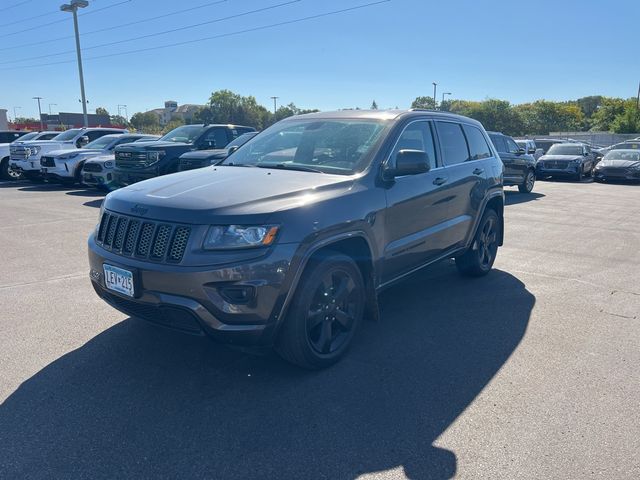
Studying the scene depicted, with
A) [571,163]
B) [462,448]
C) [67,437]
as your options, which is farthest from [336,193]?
[571,163]

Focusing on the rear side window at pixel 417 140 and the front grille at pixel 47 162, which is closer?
the rear side window at pixel 417 140

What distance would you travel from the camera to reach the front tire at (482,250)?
19.3ft

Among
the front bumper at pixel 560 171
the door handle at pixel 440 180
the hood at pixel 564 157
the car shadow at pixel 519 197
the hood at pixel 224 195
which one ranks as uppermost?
the hood at pixel 224 195

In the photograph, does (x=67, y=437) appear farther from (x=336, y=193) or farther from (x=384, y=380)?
(x=336, y=193)

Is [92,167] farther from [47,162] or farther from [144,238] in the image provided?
[144,238]

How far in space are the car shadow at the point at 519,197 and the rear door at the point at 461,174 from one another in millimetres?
7968

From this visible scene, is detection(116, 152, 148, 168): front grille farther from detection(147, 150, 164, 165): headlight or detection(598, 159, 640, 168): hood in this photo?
detection(598, 159, 640, 168): hood

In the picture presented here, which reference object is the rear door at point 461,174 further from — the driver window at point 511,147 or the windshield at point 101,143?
the windshield at point 101,143

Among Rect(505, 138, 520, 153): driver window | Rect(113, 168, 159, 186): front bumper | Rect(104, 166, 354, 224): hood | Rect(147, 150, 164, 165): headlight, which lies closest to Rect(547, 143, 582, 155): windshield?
Rect(505, 138, 520, 153): driver window

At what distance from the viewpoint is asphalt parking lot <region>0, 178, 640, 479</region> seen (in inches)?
105

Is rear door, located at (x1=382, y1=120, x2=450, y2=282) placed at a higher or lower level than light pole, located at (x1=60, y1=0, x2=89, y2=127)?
lower

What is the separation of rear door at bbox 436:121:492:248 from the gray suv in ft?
0.17

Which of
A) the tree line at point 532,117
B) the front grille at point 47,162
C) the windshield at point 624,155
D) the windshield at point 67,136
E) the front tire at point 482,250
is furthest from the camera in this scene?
the tree line at point 532,117

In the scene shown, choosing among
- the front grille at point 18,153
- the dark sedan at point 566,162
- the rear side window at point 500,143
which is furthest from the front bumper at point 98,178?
the dark sedan at point 566,162
